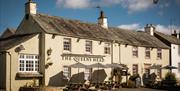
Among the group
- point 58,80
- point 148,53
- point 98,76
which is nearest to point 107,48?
point 98,76

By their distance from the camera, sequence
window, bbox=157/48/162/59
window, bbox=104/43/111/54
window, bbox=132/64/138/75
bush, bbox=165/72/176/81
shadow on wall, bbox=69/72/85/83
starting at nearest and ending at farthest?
shadow on wall, bbox=69/72/85/83, window, bbox=104/43/111/54, window, bbox=132/64/138/75, bush, bbox=165/72/176/81, window, bbox=157/48/162/59

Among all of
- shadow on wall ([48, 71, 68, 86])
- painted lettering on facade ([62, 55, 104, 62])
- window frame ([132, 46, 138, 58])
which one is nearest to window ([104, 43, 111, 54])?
painted lettering on facade ([62, 55, 104, 62])

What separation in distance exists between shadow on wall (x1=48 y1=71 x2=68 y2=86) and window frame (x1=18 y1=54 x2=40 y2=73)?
1.58m

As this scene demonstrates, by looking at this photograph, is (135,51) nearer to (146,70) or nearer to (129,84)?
(146,70)

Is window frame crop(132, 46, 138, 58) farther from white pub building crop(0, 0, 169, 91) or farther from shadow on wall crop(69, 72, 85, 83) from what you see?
shadow on wall crop(69, 72, 85, 83)

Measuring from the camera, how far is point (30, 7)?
30.0 m

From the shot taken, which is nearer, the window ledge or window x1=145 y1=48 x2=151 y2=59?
the window ledge

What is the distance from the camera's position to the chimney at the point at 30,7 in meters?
29.7

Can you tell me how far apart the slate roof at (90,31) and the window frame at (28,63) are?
2.57 meters

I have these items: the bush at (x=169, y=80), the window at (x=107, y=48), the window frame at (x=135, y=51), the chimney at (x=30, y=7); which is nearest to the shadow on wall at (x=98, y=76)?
the window at (x=107, y=48)

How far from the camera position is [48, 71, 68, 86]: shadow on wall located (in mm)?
27938

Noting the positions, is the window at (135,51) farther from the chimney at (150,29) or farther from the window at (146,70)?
the chimney at (150,29)

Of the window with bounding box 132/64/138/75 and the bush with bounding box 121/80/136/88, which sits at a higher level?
the window with bounding box 132/64/138/75

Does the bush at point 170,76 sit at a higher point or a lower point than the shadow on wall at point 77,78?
lower
